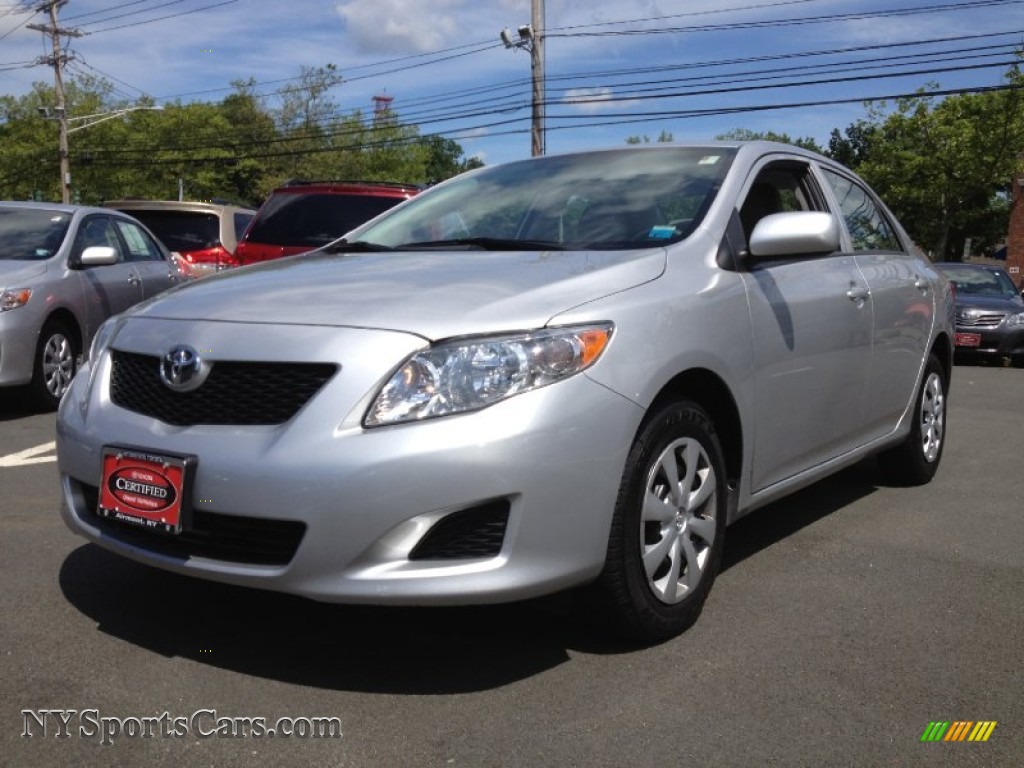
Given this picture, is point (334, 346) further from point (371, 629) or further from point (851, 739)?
point (851, 739)

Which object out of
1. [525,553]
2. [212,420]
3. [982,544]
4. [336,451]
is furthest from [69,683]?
[982,544]

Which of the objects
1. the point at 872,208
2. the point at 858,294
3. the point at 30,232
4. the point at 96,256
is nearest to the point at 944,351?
the point at 872,208

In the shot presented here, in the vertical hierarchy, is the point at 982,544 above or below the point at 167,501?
below

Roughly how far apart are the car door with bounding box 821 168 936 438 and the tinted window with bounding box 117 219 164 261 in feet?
21.3

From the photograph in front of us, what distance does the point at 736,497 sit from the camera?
3727 mm

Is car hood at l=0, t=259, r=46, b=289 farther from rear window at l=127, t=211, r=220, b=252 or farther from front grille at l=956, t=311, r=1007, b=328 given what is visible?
front grille at l=956, t=311, r=1007, b=328

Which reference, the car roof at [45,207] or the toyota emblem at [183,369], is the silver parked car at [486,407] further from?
the car roof at [45,207]

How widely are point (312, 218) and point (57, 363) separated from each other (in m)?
2.64

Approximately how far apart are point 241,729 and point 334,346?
100cm

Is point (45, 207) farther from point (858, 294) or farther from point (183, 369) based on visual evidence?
point (858, 294)

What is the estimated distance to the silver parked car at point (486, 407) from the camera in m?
2.77

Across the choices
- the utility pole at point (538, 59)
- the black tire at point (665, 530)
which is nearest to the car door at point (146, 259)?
the black tire at point (665, 530)

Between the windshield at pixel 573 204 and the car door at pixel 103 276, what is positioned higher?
the windshield at pixel 573 204

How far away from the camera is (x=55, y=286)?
26.2ft
